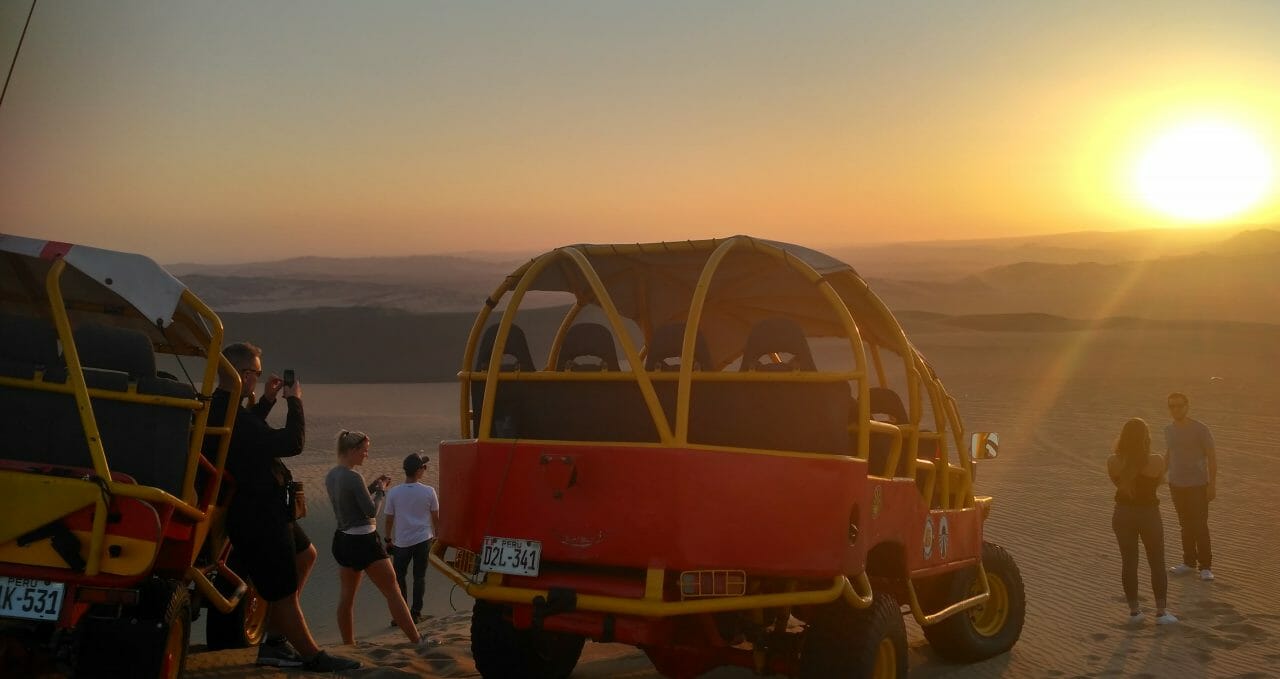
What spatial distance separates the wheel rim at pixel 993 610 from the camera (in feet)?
29.6

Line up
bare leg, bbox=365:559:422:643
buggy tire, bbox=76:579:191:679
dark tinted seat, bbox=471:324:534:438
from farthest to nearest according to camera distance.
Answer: bare leg, bbox=365:559:422:643 → dark tinted seat, bbox=471:324:534:438 → buggy tire, bbox=76:579:191:679

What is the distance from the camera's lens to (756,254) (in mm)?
7289

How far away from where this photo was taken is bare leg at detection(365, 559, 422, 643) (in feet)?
29.9

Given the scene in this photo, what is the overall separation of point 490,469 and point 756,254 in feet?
6.82

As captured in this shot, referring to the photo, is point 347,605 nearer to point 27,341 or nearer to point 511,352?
point 511,352

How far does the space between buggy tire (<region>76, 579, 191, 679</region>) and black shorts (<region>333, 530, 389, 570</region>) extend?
2833mm

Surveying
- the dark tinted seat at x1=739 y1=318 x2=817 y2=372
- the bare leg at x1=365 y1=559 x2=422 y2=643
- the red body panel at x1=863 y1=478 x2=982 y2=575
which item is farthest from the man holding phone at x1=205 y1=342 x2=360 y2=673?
the red body panel at x1=863 y1=478 x2=982 y2=575

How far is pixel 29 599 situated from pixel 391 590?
3.58 meters

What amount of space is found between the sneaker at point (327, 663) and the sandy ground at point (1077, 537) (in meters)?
0.11

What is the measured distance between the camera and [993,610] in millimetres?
9102

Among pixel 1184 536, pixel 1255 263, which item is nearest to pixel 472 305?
pixel 1255 263

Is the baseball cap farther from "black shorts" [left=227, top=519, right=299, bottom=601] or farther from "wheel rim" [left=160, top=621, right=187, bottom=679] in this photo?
"wheel rim" [left=160, top=621, right=187, bottom=679]

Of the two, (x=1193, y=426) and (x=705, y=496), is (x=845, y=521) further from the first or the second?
(x=1193, y=426)

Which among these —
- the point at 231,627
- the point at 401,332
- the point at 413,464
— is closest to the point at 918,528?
the point at 231,627
